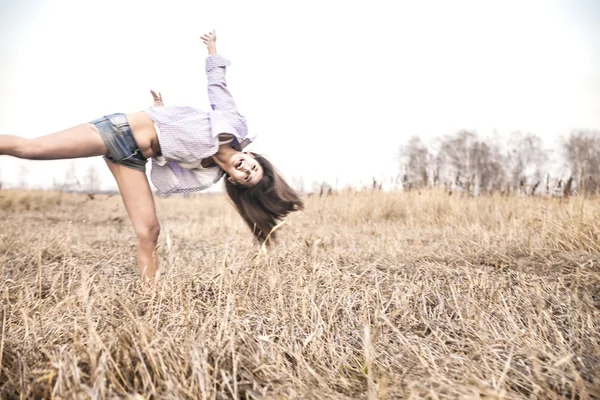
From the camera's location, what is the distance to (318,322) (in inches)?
77.0

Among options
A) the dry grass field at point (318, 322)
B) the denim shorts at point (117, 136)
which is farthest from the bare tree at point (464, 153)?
the denim shorts at point (117, 136)

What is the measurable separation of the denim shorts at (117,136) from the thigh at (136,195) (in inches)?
3.5

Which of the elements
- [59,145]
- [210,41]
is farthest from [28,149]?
[210,41]

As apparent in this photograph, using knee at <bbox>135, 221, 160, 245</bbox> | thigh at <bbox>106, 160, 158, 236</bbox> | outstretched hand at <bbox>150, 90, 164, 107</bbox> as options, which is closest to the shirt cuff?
outstretched hand at <bbox>150, 90, 164, 107</bbox>

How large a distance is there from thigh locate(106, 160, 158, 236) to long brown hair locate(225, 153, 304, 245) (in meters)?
0.64

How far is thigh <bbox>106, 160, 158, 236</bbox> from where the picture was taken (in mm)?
2768

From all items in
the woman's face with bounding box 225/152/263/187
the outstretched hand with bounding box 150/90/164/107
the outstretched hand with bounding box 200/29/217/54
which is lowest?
the woman's face with bounding box 225/152/263/187

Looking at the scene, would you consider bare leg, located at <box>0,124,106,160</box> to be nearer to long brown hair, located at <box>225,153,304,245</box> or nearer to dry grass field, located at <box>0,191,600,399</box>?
dry grass field, located at <box>0,191,600,399</box>

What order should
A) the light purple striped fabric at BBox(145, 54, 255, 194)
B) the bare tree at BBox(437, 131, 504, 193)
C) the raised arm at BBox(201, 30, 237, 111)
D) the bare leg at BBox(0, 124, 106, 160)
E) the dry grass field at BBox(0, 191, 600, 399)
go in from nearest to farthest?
1. the dry grass field at BBox(0, 191, 600, 399)
2. the bare leg at BBox(0, 124, 106, 160)
3. the light purple striped fabric at BBox(145, 54, 255, 194)
4. the raised arm at BBox(201, 30, 237, 111)
5. the bare tree at BBox(437, 131, 504, 193)

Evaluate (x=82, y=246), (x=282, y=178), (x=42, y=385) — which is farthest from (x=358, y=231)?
(x=42, y=385)

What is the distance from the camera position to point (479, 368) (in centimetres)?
154

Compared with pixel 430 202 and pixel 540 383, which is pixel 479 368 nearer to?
pixel 540 383

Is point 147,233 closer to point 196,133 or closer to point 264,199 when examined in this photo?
point 196,133

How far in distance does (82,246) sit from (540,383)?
388 cm
